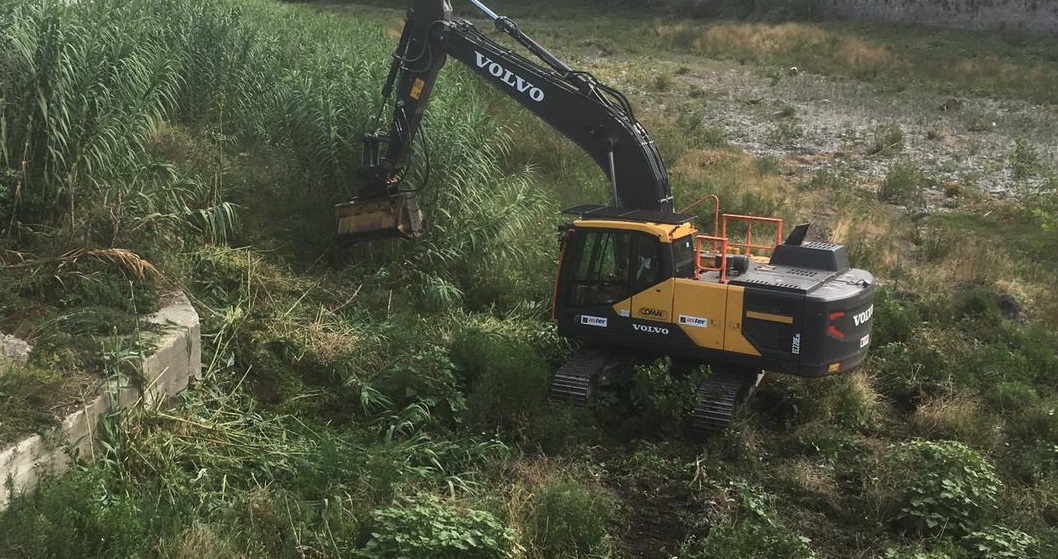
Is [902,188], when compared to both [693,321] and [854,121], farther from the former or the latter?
[693,321]

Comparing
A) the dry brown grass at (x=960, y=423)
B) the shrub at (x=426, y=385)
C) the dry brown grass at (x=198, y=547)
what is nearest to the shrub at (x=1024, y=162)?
the dry brown grass at (x=960, y=423)

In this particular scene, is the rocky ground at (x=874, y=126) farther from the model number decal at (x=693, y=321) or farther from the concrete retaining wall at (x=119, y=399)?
the concrete retaining wall at (x=119, y=399)

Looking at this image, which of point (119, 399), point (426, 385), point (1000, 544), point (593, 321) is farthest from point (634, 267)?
→ point (119, 399)

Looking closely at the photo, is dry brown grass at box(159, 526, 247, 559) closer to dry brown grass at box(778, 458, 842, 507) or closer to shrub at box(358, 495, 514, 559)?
shrub at box(358, 495, 514, 559)

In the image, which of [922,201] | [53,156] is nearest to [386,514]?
[53,156]

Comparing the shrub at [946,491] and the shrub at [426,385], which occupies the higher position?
the shrub at [426,385]

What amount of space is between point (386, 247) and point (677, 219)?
10.1ft

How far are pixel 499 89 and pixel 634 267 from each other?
217cm

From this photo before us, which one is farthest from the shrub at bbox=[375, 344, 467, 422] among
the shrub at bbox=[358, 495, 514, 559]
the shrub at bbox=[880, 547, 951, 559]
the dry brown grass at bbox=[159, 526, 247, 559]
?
the shrub at bbox=[880, 547, 951, 559]

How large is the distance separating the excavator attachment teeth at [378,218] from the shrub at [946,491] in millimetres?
4552

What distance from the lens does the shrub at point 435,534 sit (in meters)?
4.73

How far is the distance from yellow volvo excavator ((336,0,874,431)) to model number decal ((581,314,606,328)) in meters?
0.01

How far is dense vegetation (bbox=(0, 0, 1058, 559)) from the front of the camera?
5.27 meters

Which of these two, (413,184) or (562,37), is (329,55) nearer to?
(413,184)
